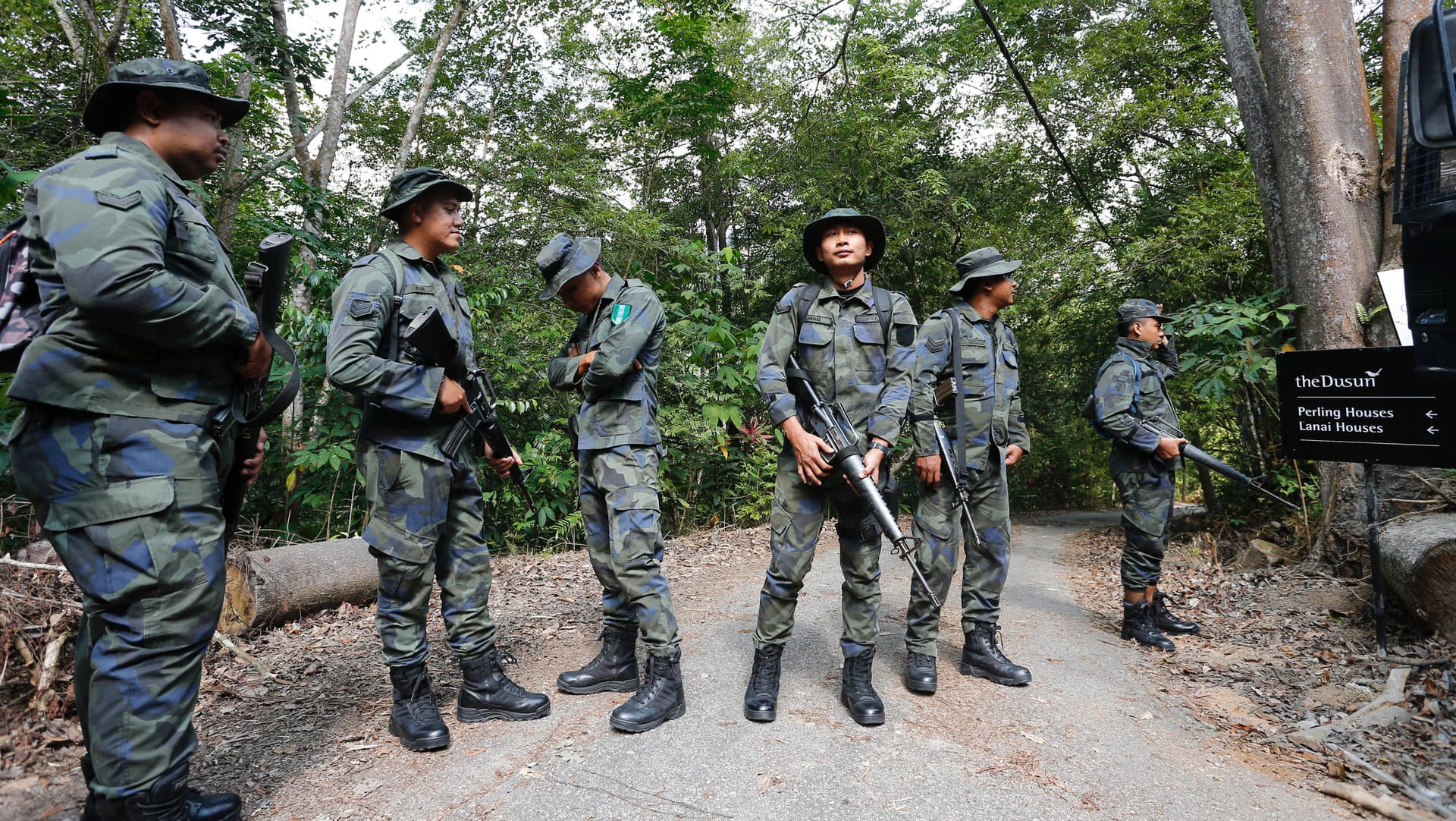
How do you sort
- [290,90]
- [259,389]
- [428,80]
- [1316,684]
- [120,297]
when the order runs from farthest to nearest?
1. [428,80]
2. [290,90]
3. [1316,684]
4. [259,389]
5. [120,297]

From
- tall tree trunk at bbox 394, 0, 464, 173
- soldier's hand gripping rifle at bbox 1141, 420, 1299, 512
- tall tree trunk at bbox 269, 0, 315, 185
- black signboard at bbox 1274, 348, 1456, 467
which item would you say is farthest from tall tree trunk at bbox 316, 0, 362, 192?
black signboard at bbox 1274, 348, 1456, 467

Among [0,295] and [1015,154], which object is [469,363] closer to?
[0,295]

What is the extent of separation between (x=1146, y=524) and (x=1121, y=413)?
76cm

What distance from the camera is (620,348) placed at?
3504mm

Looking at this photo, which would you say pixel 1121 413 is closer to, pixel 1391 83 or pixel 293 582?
pixel 1391 83

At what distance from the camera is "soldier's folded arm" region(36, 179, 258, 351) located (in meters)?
2.01

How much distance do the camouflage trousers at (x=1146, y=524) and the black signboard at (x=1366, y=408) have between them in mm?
783

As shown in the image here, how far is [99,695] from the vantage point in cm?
205

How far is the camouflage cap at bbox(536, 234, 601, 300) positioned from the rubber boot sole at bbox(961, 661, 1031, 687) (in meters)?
3.08

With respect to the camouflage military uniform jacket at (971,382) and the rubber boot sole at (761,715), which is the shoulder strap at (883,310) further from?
the rubber boot sole at (761,715)

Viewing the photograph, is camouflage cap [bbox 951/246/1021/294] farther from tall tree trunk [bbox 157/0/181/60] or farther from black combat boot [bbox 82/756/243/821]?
tall tree trunk [bbox 157/0/181/60]

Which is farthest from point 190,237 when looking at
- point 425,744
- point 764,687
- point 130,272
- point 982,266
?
point 982,266

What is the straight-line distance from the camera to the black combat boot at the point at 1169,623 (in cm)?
496

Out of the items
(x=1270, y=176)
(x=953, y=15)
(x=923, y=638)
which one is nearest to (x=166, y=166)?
(x=923, y=638)
